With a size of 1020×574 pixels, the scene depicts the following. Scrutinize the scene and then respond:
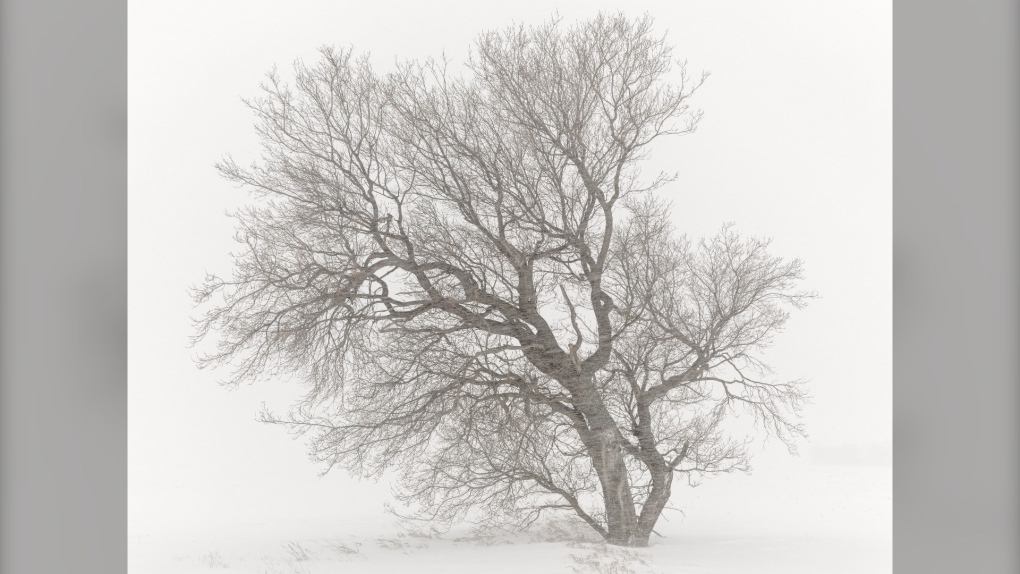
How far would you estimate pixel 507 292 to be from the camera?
5805 mm

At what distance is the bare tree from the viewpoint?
18.9 feet

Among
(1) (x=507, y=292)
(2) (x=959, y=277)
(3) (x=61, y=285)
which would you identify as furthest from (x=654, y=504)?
(3) (x=61, y=285)

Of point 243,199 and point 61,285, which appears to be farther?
point 243,199

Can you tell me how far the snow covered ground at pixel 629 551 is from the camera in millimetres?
5422

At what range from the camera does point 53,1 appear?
317 centimetres

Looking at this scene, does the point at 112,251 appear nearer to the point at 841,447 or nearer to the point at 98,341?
the point at 98,341

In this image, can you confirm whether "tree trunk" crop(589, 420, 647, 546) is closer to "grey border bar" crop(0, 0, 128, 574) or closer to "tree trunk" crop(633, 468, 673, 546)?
"tree trunk" crop(633, 468, 673, 546)

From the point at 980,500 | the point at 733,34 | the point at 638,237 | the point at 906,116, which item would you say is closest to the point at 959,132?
the point at 906,116

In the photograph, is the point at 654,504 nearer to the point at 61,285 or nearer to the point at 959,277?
the point at 959,277

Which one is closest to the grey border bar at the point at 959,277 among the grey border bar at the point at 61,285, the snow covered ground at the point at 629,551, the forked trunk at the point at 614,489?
the snow covered ground at the point at 629,551

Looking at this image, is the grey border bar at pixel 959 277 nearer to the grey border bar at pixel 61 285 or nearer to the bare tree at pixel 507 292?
the bare tree at pixel 507 292

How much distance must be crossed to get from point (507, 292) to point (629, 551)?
6.78 ft

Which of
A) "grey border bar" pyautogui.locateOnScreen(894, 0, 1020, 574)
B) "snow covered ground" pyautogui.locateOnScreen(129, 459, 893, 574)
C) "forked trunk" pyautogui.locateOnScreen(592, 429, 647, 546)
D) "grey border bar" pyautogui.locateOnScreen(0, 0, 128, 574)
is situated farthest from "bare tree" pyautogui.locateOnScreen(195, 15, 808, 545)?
"grey border bar" pyautogui.locateOnScreen(0, 0, 128, 574)

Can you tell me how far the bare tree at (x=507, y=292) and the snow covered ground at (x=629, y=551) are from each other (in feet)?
0.81
